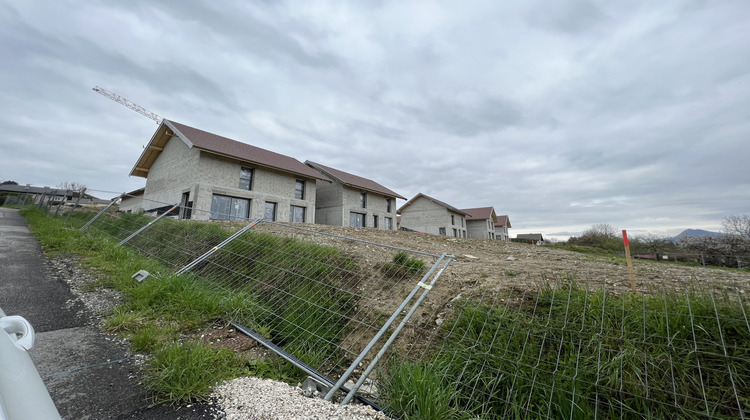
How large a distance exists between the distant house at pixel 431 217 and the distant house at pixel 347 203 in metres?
9.18

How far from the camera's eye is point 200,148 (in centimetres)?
1379

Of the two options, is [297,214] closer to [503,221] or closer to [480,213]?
[480,213]

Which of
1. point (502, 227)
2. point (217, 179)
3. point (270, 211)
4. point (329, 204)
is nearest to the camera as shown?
point (217, 179)

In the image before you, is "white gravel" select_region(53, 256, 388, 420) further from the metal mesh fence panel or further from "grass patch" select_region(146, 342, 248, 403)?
the metal mesh fence panel

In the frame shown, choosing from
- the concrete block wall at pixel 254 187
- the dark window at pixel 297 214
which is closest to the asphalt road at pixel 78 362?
the concrete block wall at pixel 254 187

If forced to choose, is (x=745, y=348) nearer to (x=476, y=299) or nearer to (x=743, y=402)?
(x=743, y=402)

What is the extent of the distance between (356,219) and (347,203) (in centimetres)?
171

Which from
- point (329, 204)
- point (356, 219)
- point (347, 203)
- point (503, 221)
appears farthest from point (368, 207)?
point (503, 221)

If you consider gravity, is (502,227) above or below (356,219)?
above

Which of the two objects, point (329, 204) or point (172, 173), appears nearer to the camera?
point (172, 173)

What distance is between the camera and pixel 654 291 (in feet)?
9.61

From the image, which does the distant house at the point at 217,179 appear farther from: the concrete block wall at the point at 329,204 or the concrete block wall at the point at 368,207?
the concrete block wall at the point at 368,207

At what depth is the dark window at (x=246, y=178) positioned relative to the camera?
16.4 metres

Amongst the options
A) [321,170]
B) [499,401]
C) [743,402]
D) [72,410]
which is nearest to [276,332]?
[72,410]
